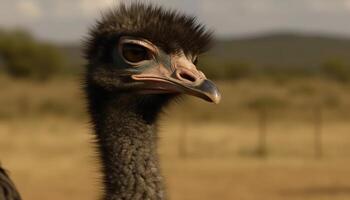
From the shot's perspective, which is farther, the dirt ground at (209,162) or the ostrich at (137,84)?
the dirt ground at (209,162)

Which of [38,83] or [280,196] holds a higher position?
[38,83]

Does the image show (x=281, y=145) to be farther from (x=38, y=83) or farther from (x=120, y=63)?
(x=38, y=83)

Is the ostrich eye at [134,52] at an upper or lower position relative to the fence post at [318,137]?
lower

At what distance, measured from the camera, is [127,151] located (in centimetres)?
495

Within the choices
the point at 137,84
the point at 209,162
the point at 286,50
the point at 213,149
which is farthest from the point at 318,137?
the point at 286,50

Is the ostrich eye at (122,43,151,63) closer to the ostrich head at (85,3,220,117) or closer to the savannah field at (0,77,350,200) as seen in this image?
the ostrich head at (85,3,220,117)

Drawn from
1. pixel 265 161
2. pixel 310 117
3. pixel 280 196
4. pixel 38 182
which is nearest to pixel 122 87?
pixel 280 196

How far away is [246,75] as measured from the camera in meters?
66.8

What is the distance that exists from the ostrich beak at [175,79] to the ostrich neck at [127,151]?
0.13 metres

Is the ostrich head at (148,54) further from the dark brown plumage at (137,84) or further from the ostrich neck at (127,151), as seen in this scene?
the ostrich neck at (127,151)

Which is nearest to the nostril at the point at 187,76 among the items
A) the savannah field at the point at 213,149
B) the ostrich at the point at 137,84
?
the ostrich at the point at 137,84

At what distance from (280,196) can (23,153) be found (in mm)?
9155

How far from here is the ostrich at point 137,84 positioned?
193 inches

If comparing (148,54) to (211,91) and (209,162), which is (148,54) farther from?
(209,162)
